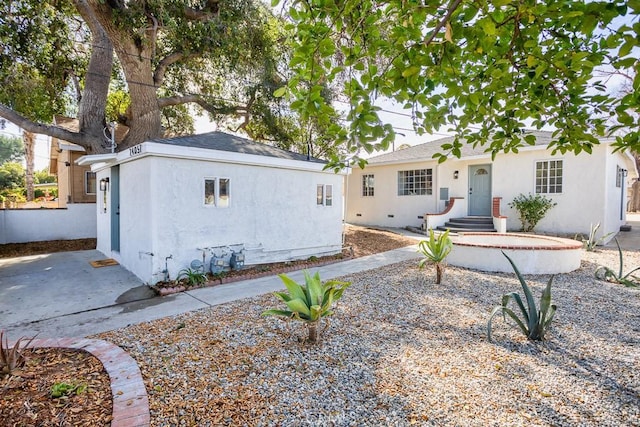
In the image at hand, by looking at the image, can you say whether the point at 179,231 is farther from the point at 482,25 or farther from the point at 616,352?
the point at 616,352

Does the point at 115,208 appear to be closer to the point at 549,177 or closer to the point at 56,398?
the point at 56,398

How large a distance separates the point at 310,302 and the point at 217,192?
172 inches

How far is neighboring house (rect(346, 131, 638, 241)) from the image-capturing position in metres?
11.6

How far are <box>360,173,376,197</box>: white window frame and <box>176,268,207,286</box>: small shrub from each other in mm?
12235

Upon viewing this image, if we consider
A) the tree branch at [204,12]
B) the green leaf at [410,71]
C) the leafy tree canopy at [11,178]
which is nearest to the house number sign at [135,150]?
the tree branch at [204,12]

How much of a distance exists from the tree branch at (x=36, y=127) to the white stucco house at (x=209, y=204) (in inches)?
106

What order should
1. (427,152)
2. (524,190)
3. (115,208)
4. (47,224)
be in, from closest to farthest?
(115,208)
(47,224)
(524,190)
(427,152)

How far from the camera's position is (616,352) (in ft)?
11.0

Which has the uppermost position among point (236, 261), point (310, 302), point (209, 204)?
point (209, 204)

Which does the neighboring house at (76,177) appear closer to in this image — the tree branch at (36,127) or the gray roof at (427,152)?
the tree branch at (36,127)

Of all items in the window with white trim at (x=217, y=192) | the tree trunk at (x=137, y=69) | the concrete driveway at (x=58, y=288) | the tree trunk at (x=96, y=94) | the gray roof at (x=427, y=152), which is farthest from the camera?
the gray roof at (x=427, y=152)

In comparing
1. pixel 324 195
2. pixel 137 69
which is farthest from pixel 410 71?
pixel 137 69

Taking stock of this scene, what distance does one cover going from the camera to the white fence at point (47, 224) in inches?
457

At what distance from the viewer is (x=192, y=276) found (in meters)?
6.43
